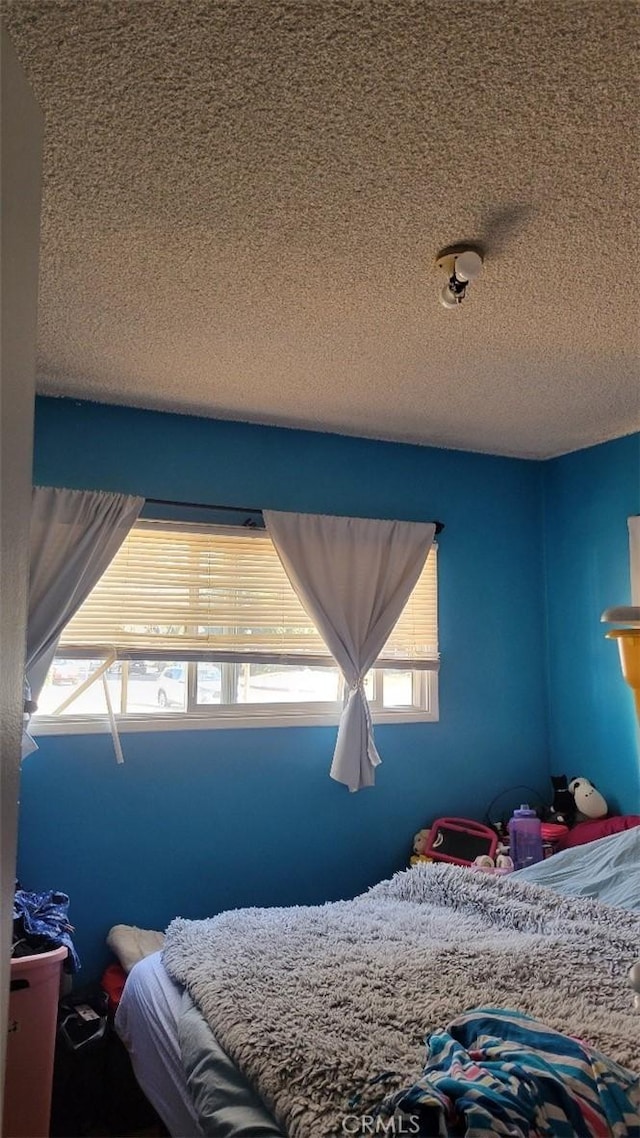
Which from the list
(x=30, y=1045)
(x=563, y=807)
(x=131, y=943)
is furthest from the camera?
(x=563, y=807)

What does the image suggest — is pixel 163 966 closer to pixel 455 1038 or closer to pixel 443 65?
pixel 455 1038

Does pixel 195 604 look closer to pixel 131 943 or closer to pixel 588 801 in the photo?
pixel 131 943

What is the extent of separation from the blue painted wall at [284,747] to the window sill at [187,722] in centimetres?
3

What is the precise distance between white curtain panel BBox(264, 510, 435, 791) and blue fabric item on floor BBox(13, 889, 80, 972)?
1.20m

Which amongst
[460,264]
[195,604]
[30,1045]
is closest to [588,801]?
[195,604]

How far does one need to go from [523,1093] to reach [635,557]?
2597mm

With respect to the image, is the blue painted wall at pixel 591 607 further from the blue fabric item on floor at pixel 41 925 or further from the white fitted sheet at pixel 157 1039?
the blue fabric item on floor at pixel 41 925

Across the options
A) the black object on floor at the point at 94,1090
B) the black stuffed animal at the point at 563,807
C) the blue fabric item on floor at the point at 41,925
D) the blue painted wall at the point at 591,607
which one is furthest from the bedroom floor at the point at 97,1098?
the blue painted wall at the point at 591,607

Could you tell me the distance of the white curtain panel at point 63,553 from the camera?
2.79 meters

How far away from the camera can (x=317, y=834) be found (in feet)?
10.8

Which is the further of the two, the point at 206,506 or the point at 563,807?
the point at 563,807

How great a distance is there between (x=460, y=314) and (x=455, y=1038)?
1860 millimetres

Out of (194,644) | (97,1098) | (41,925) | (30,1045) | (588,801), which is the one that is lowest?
(97,1098)

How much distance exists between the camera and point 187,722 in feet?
10.2
